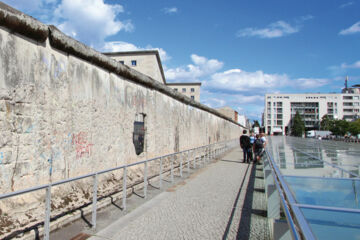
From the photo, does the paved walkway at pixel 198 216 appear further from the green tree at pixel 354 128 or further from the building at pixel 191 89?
the green tree at pixel 354 128

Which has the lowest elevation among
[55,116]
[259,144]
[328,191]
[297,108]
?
[328,191]

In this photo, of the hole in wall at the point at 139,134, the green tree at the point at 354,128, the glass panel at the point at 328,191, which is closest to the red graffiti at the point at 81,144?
the hole in wall at the point at 139,134

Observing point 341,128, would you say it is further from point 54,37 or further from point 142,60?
point 54,37

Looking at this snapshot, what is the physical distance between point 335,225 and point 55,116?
402cm

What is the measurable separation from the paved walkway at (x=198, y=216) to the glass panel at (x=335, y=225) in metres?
1.37

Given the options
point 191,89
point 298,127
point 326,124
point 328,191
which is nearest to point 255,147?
point 328,191

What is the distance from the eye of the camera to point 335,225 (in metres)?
2.55

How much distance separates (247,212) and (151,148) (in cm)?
395

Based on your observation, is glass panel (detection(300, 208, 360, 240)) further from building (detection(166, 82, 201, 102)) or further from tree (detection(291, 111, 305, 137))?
tree (detection(291, 111, 305, 137))

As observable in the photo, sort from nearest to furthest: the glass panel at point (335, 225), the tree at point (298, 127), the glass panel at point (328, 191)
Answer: the glass panel at point (335, 225)
the glass panel at point (328, 191)
the tree at point (298, 127)

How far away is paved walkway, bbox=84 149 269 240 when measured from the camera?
385 centimetres

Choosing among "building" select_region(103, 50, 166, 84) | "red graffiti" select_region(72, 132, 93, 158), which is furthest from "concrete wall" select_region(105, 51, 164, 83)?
"red graffiti" select_region(72, 132, 93, 158)

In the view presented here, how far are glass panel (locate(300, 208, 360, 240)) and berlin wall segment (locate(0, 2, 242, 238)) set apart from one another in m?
3.40

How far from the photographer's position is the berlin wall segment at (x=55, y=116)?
3.63 meters
